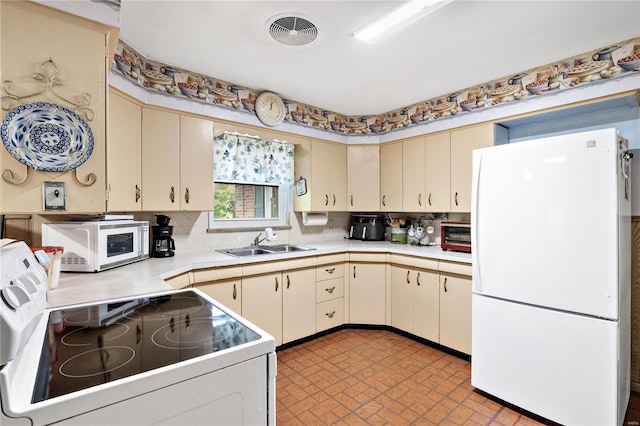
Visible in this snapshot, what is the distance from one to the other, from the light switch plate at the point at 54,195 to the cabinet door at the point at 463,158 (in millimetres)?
2945

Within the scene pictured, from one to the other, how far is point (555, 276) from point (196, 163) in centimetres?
267

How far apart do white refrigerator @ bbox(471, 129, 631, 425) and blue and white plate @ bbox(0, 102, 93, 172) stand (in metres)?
2.25

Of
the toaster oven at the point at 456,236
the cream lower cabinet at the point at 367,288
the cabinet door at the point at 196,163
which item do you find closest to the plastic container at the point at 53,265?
the cabinet door at the point at 196,163

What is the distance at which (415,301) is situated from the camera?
304cm

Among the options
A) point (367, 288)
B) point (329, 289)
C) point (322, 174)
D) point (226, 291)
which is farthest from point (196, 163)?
point (367, 288)

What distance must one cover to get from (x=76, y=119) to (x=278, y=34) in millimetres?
1361

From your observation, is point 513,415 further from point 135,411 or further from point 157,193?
point 157,193

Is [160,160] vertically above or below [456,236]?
above

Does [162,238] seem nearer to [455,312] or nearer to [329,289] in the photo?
[329,289]

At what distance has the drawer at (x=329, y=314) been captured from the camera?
3.12 meters

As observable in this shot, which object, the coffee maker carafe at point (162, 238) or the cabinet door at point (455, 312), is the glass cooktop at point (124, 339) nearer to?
the coffee maker carafe at point (162, 238)

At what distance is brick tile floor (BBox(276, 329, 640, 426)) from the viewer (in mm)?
1939

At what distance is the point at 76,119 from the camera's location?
1.13 m

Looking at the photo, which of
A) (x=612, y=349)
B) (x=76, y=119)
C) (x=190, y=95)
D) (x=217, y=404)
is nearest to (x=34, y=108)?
(x=76, y=119)
